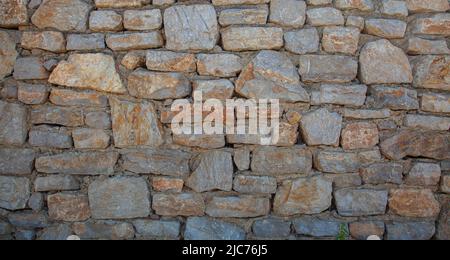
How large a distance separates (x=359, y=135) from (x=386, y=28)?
690 millimetres

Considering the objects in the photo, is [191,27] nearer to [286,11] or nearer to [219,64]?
[219,64]

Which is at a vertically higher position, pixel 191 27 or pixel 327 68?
pixel 191 27

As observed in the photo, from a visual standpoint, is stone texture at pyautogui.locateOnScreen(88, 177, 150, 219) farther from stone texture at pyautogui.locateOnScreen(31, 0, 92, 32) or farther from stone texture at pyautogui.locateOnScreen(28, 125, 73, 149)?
stone texture at pyautogui.locateOnScreen(31, 0, 92, 32)

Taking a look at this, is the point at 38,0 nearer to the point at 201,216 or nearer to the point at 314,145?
the point at 201,216

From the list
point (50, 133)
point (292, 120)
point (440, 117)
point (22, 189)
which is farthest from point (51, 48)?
point (440, 117)

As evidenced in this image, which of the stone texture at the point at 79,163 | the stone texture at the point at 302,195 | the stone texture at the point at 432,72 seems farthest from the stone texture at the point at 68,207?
the stone texture at the point at 432,72

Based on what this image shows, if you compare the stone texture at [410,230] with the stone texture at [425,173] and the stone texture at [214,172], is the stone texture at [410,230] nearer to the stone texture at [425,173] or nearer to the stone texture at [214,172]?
the stone texture at [425,173]

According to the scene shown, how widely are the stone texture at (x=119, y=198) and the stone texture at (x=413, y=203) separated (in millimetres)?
1571

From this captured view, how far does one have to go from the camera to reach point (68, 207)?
7.50 feet

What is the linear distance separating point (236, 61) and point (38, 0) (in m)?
1.31

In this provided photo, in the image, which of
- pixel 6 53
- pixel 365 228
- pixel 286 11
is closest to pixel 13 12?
pixel 6 53

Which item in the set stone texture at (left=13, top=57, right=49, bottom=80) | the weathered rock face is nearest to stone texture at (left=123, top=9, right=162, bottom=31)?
stone texture at (left=13, top=57, right=49, bottom=80)

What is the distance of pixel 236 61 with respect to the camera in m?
2.22

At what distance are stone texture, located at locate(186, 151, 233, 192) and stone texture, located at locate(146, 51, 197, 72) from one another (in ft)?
1.85
